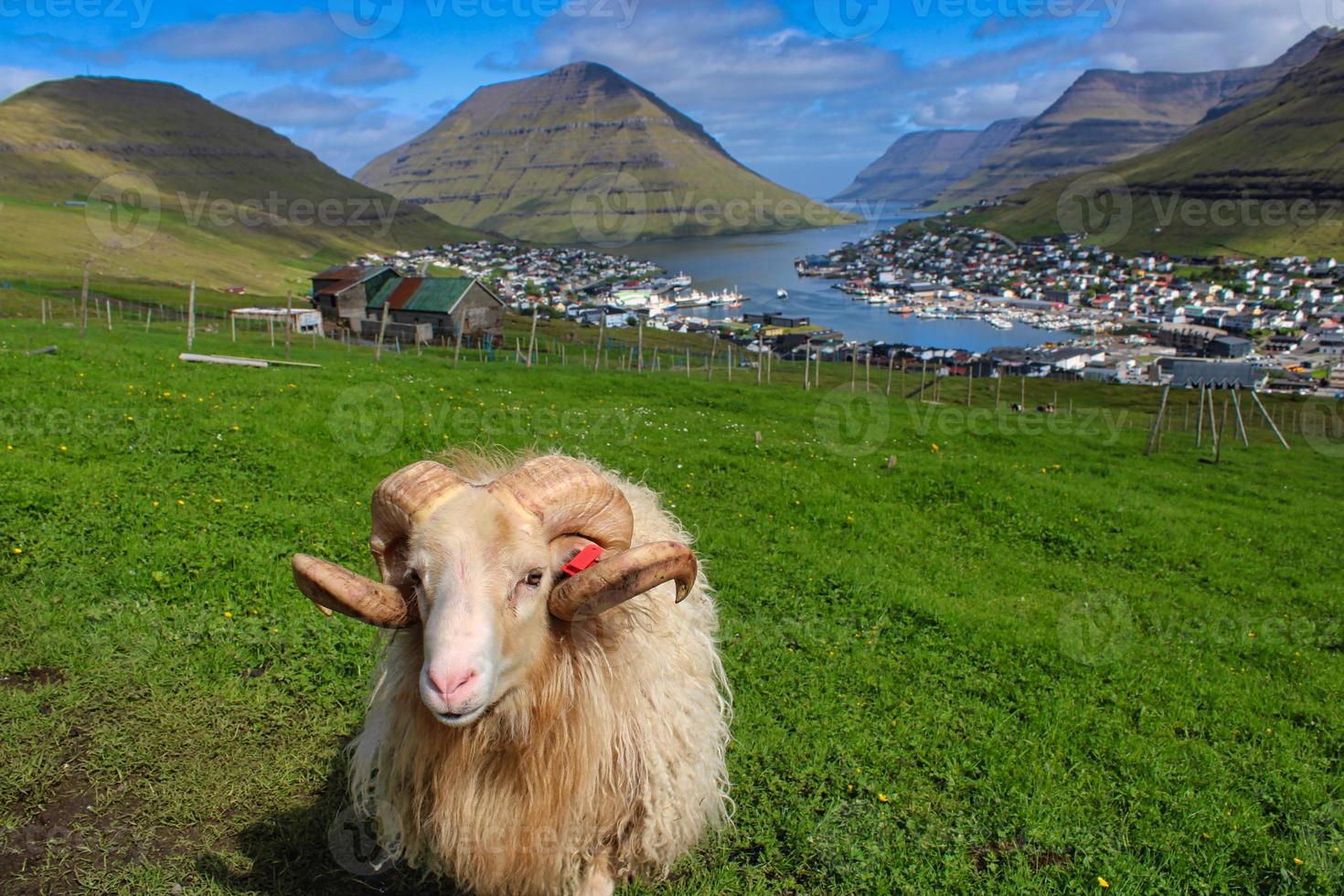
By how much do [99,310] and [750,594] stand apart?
178 feet

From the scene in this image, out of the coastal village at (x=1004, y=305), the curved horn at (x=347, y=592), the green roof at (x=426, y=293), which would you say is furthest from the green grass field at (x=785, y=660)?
the green roof at (x=426, y=293)

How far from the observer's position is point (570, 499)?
462 centimetres

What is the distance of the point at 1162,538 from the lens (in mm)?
14148

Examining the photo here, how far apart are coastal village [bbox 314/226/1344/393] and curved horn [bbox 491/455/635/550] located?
31.3 metres

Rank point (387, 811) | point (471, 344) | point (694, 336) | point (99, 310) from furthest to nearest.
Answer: point (694, 336) < point (471, 344) < point (99, 310) < point (387, 811)

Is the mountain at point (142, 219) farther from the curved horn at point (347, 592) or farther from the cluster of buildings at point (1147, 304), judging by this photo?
the cluster of buildings at point (1147, 304)

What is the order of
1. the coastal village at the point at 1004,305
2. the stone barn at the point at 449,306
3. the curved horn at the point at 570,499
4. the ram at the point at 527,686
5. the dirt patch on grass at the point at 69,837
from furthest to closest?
1. the coastal village at the point at 1004,305
2. the stone barn at the point at 449,306
3. the dirt patch on grass at the point at 69,837
4. the curved horn at the point at 570,499
5. the ram at the point at 527,686

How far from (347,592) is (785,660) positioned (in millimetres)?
5186

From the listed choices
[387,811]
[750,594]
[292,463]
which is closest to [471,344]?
[292,463]

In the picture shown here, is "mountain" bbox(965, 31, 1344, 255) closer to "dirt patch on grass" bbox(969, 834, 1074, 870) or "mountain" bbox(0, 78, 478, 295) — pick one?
"mountain" bbox(0, 78, 478, 295)

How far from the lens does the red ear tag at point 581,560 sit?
466 cm

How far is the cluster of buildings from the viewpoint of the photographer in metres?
94.1

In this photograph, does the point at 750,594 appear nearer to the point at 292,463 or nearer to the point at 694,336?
the point at 292,463

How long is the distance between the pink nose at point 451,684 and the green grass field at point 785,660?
253cm
